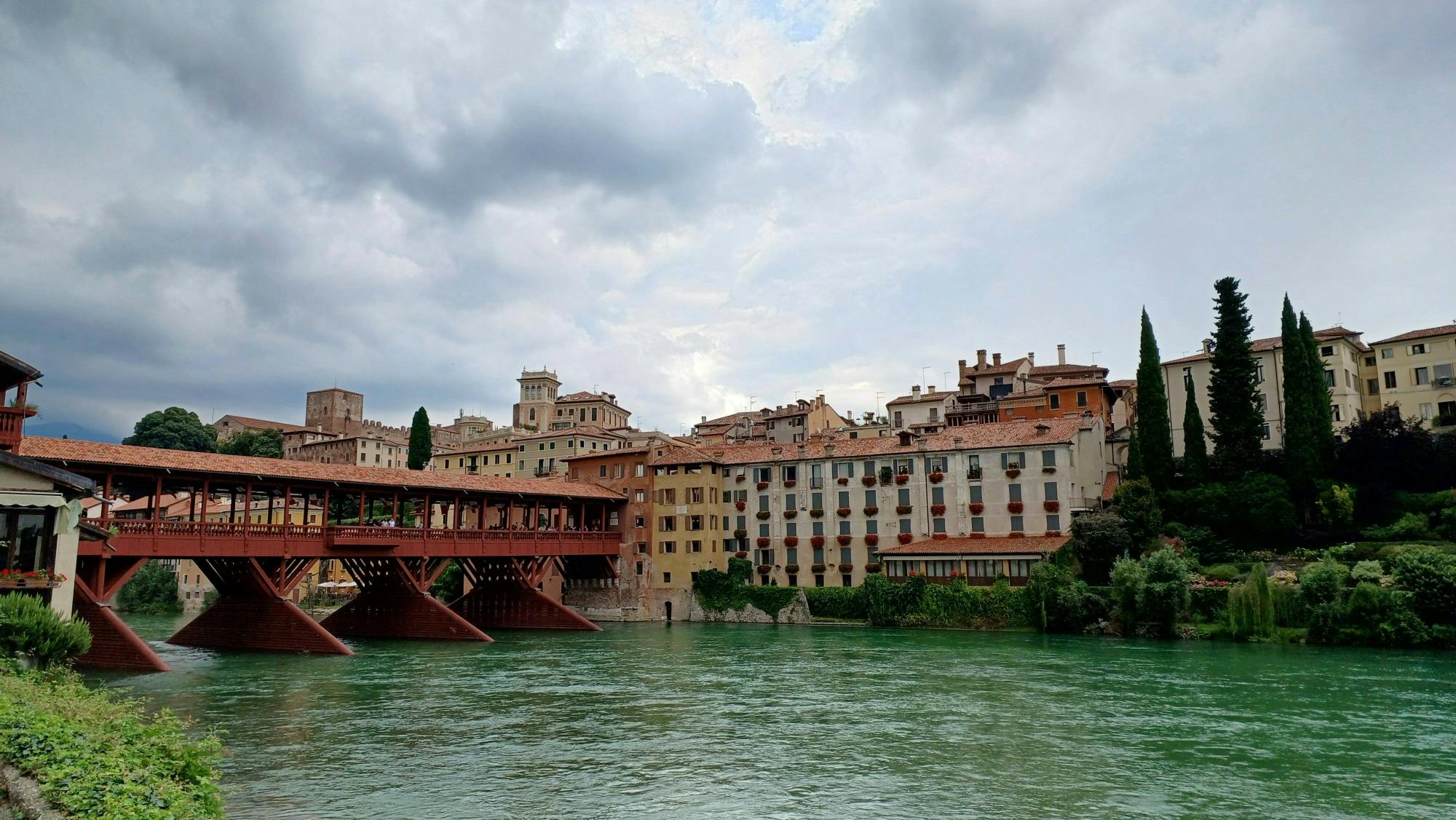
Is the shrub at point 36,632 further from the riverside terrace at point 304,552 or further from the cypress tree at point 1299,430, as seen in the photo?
the cypress tree at point 1299,430

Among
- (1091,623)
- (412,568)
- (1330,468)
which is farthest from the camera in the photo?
(1330,468)

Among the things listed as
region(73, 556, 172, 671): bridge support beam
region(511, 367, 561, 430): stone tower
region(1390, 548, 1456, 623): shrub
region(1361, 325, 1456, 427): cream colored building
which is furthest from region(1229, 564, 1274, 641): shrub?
region(511, 367, 561, 430): stone tower

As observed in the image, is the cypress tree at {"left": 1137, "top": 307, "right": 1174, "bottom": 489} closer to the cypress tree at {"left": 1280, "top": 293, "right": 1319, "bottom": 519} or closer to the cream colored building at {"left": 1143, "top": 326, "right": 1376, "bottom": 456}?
the cream colored building at {"left": 1143, "top": 326, "right": 1376, "bottom": 456}

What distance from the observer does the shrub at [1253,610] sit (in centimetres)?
3791

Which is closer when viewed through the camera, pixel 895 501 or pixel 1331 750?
pixel 1331 750

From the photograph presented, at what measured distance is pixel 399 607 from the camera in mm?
46094

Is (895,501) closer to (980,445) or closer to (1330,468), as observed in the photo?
(980,445)

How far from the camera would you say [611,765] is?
18.8 meters

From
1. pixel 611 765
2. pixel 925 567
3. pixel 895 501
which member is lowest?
pixel 611 765

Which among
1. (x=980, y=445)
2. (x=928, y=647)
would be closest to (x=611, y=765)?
(x=928, y=647)

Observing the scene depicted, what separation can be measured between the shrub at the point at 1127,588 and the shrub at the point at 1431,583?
911 cm

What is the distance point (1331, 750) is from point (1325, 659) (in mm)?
15759

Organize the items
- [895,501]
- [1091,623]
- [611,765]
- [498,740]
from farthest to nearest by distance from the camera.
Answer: [895,501]
[1091,623]
[498,740]
[611,765]

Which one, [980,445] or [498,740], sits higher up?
[980,445]
